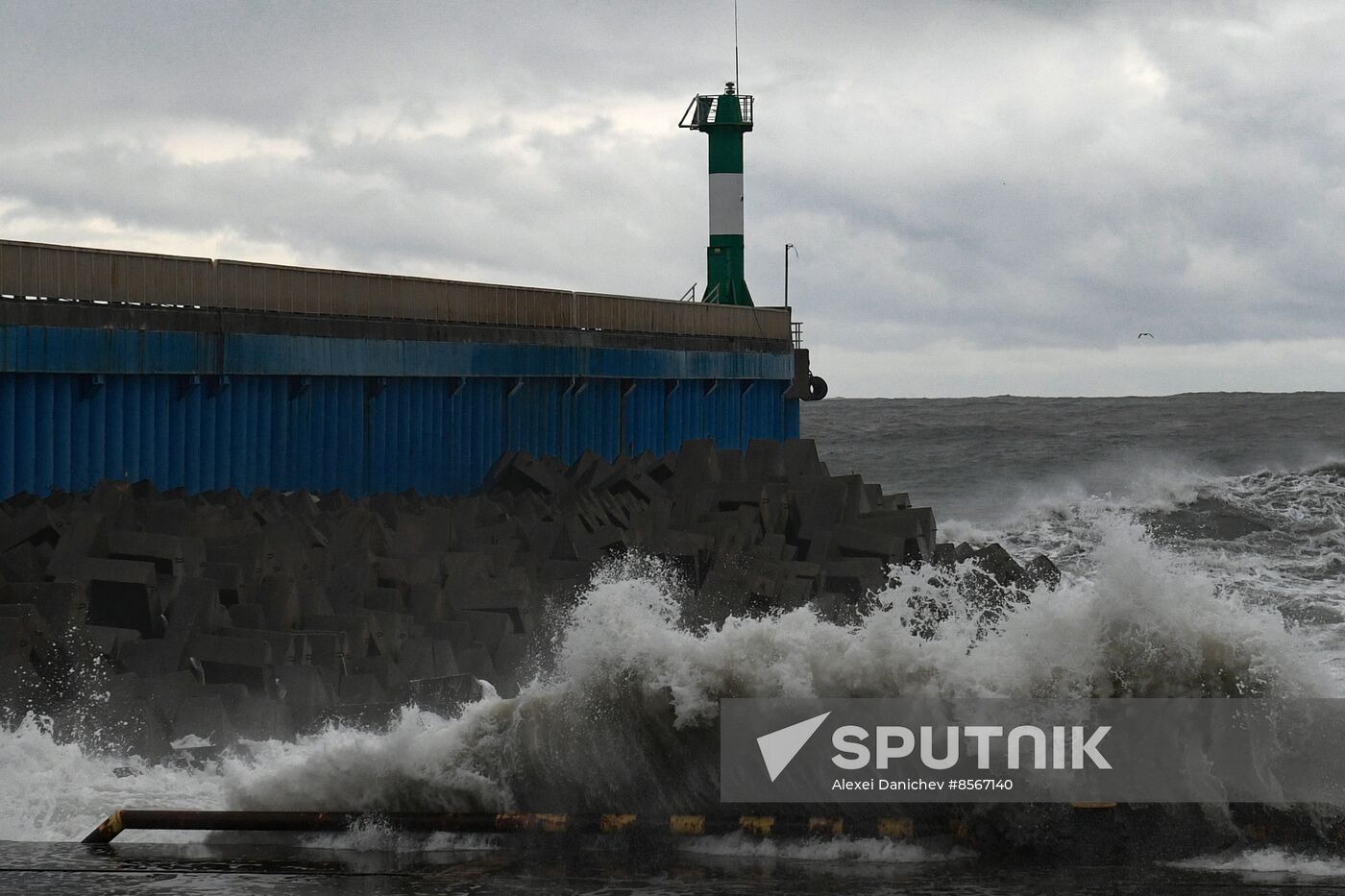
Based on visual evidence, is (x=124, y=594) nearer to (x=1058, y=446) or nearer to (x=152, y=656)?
(x=152, y=656)

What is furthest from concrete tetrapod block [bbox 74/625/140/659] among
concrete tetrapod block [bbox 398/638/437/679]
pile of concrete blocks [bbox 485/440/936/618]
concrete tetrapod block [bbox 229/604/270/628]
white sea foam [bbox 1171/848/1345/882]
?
white sea foam [bbox 1171/848/1345/882]

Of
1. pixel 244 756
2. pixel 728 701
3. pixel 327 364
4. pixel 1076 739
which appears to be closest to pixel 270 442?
pixel 327 364

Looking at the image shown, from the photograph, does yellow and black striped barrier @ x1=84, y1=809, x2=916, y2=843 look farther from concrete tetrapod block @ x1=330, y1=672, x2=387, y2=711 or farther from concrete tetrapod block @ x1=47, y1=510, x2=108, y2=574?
concrete tetrapod block @ x1=47, y1=510, x2=108, y2=574

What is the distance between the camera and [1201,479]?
35062mm

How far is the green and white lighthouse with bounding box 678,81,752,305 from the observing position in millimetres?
32875

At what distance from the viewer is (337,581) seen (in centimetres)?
1272

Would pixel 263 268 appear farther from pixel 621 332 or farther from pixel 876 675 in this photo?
pixel 876 675

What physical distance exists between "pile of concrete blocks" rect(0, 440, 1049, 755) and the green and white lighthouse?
14.5 meters

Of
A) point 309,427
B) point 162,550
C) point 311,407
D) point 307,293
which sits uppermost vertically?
point 307,293

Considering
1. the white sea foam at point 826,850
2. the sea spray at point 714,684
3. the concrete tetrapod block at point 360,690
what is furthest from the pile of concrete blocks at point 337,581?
the white sea foam at point 826,850

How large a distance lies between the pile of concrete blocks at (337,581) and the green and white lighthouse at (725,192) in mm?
14531

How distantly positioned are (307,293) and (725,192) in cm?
1584

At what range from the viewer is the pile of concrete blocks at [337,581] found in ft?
33.5

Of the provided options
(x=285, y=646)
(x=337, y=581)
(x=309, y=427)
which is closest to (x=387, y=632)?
(x=285, y=646)
